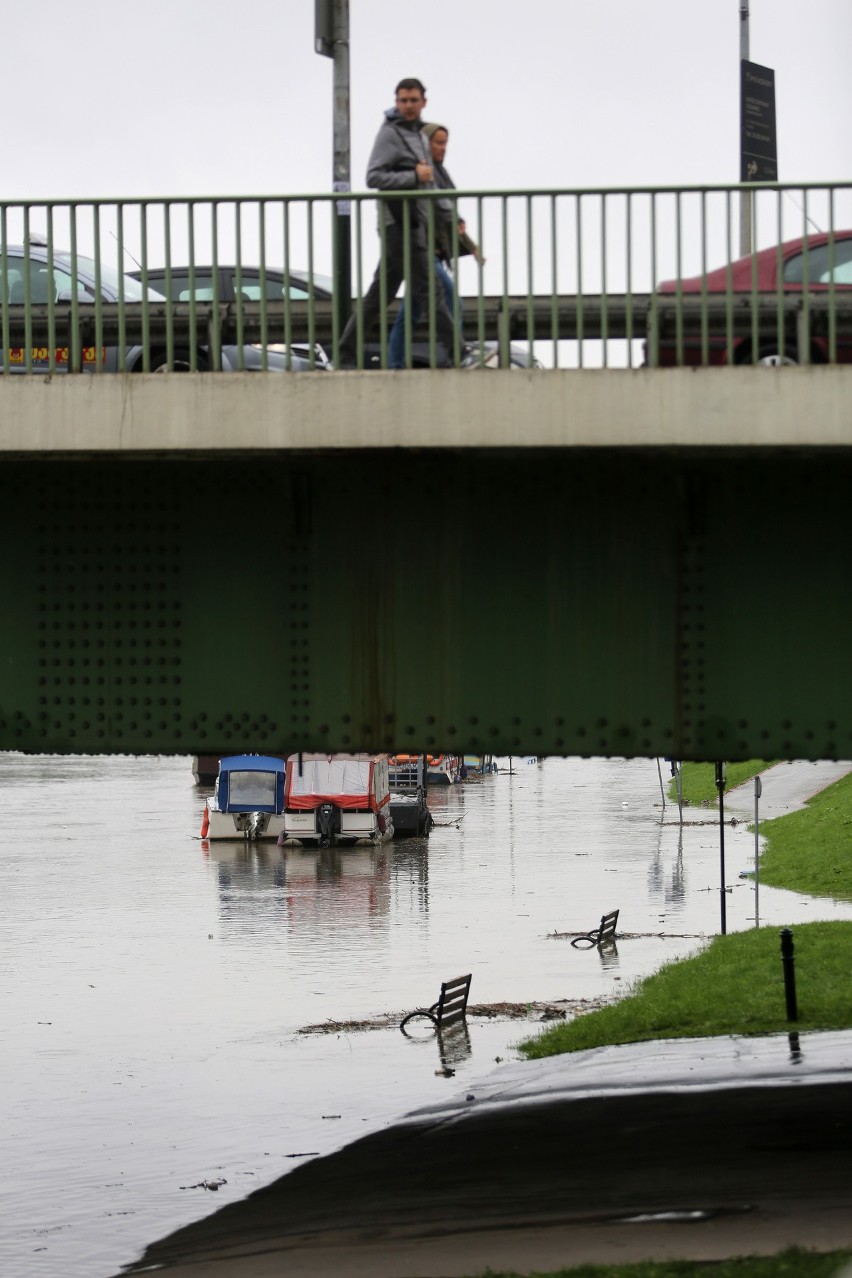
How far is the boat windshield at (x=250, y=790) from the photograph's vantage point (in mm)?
52125

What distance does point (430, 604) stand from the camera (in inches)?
421

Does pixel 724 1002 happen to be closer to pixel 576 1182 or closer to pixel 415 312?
pixel 576 1182

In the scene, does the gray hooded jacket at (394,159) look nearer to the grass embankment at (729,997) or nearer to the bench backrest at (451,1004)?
the grass embankment at (729,997)

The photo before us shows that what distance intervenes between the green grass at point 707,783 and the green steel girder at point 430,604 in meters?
55.3

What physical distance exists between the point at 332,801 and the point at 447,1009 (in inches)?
1119

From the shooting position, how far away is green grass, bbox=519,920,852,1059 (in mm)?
21172

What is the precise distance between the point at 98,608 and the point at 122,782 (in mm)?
76116

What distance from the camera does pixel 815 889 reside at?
3750cm

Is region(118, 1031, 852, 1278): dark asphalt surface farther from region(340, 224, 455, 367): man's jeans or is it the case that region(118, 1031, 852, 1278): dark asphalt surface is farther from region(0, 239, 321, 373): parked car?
region(0, 239, 321, 373): parked car

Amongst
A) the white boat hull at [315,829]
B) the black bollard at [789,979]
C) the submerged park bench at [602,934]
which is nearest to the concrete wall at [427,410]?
the black bollard at [789,979]

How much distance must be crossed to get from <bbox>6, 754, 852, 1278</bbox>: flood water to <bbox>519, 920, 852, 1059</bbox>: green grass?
1.01 metres

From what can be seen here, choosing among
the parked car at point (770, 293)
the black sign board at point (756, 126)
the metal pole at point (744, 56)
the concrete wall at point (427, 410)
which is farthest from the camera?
the metal pole at point (744, 56)

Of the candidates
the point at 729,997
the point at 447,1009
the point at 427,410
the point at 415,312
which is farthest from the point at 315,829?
the point at 427,410

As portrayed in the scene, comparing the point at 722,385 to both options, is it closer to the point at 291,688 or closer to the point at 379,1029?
the point at 291,688
